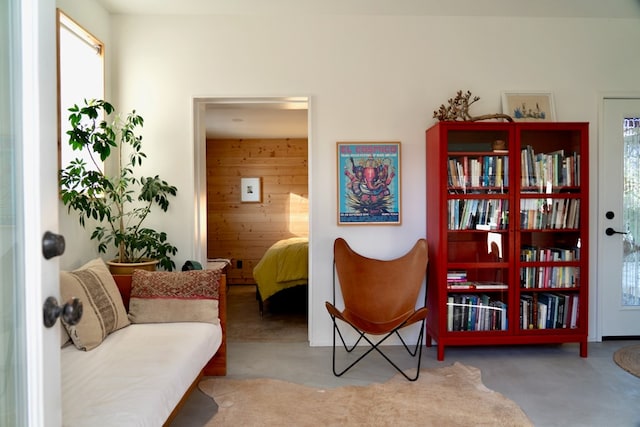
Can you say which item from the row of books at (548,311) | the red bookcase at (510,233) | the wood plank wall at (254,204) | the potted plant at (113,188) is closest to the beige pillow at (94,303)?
the potted plant at (113,188)

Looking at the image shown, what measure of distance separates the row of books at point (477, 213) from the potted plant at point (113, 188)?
7.21ft

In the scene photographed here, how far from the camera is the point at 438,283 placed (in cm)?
329

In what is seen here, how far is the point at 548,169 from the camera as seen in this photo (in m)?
3.34

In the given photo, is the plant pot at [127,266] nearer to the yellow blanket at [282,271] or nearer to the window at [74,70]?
the window at [74,70]

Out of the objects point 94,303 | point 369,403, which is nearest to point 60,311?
point 94,303

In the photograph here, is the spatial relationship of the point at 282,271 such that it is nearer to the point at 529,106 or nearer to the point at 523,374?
the point at 523,374

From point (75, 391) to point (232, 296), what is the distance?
4.16 m

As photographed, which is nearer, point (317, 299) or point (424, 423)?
point (424, 423)

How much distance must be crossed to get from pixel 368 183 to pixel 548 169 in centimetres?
140

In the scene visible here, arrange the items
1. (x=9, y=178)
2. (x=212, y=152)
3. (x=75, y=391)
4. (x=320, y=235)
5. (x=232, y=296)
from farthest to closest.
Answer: (x=212, y=152) → (x=232, y=296) → (x=320, y=235) → (x=75, y=391) → (x=9, y=178)

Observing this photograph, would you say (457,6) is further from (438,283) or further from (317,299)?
(317,299)

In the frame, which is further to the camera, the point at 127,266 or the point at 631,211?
the point at 631,211

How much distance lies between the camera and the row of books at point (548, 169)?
3.31 metres

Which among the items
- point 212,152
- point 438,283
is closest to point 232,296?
point 212,152
